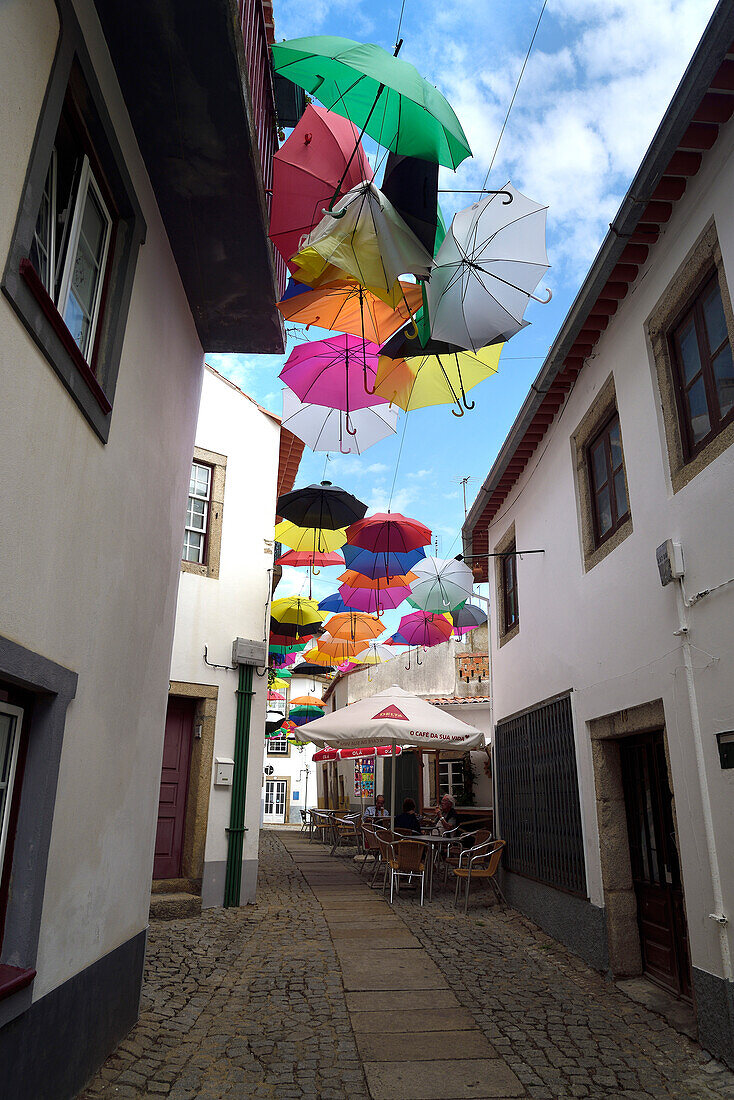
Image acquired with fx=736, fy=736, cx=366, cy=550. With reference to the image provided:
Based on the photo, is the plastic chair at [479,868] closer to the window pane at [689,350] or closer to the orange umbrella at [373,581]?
the orange umbrella at [373,581]

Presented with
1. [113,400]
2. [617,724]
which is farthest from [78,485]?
[617,724]

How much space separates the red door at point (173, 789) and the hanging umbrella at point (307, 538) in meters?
3.85

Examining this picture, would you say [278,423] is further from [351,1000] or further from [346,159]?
[351,1000]

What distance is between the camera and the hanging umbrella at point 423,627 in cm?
1586

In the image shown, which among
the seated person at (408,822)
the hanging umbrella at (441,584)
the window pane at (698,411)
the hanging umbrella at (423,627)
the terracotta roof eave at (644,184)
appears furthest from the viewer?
the hanging umbrella at (423,627)

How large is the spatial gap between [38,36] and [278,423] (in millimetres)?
8245

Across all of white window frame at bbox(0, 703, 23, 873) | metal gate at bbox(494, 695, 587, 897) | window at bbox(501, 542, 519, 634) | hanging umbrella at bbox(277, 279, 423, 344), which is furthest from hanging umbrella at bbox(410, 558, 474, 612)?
white window frame at bbox(0, 703, 23, 873)

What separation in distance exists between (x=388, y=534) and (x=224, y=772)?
4519 mm

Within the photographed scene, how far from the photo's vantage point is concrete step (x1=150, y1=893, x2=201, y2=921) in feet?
27.4

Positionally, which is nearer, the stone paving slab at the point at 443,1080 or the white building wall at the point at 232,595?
the stone paving slab at the point at 443,1080

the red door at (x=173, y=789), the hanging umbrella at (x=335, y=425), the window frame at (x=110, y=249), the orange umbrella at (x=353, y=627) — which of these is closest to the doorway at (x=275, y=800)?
the orange umbrella at (x=353, y=627)

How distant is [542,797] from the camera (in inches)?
345

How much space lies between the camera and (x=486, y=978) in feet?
20.5

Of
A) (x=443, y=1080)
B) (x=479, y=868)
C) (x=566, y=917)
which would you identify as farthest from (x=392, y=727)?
(x=443, y=1080)
